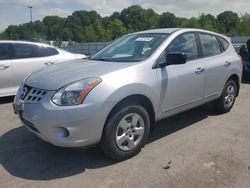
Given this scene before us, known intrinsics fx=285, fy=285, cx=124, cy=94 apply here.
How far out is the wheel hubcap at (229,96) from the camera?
539 cm

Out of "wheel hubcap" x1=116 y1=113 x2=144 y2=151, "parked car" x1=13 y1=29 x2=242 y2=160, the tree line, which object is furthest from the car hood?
the tree line

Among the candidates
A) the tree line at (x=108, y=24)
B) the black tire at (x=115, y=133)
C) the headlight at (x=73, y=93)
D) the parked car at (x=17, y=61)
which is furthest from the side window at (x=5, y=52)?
the tree line at (x=108, y=24)

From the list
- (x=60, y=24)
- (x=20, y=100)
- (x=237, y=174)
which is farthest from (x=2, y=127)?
(x=60, y=24)

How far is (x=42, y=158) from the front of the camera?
363cm

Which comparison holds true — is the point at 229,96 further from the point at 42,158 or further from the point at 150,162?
the point at 42,158

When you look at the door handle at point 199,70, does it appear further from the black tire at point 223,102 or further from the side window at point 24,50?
the side window at point 24,50

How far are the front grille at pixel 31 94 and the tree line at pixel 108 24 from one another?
7247cm

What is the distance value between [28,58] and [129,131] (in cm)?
416

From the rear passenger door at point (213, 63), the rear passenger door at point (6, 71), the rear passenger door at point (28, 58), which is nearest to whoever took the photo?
the rear passenger door at point (213, 63)

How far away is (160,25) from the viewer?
3450 inches

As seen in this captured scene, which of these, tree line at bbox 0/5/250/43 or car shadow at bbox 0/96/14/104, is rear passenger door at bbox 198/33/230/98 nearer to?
car shadow at bbox 0/96/14/104

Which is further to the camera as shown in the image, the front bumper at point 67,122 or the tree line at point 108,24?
the tree line at point 108,24

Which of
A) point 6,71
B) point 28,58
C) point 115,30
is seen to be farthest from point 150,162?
point 115,30

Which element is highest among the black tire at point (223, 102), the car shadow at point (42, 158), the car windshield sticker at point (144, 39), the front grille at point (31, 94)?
the car windshield sticker at point (144, 39)
